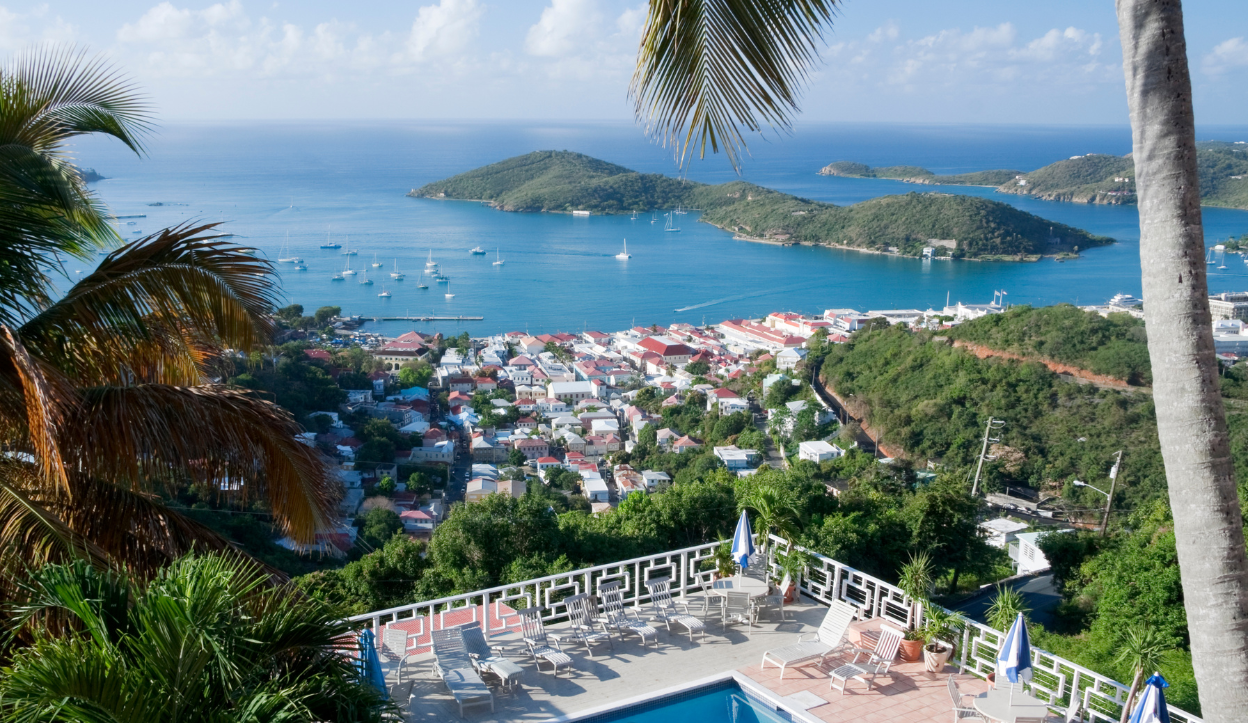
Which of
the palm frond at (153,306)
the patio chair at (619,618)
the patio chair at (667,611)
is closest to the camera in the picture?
the palm frond at (153,306)

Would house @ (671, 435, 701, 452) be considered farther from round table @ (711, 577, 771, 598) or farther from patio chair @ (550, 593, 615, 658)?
patio chair @ (550, 593, 615, 658)

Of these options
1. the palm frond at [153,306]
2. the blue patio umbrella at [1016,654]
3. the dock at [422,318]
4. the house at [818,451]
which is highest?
the palm frond at [153,306]

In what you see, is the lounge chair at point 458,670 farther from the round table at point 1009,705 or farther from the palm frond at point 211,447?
the round table at point 1009,705

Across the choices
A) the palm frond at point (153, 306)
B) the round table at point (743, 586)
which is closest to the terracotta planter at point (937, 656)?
the round table at point (743, 586)

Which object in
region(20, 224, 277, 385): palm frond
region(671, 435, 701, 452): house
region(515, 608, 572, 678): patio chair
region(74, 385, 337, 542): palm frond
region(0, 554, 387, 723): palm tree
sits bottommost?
region(671, 435, 701, 452): house

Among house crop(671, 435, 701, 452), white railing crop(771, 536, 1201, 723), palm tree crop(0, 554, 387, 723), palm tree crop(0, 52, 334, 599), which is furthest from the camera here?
house crop(671, 435, 701, 452)

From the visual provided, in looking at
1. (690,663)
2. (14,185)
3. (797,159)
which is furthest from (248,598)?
(797,159)

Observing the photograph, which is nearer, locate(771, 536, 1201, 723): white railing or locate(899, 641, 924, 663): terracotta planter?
locate(771, 536, 1201, 723): white railing

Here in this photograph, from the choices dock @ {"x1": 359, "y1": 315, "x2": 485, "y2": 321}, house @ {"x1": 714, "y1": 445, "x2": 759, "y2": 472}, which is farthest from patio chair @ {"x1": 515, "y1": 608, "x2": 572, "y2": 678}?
dock @ {"x1": 359, "y1": 315, "x2": 485, "y2": 321}
